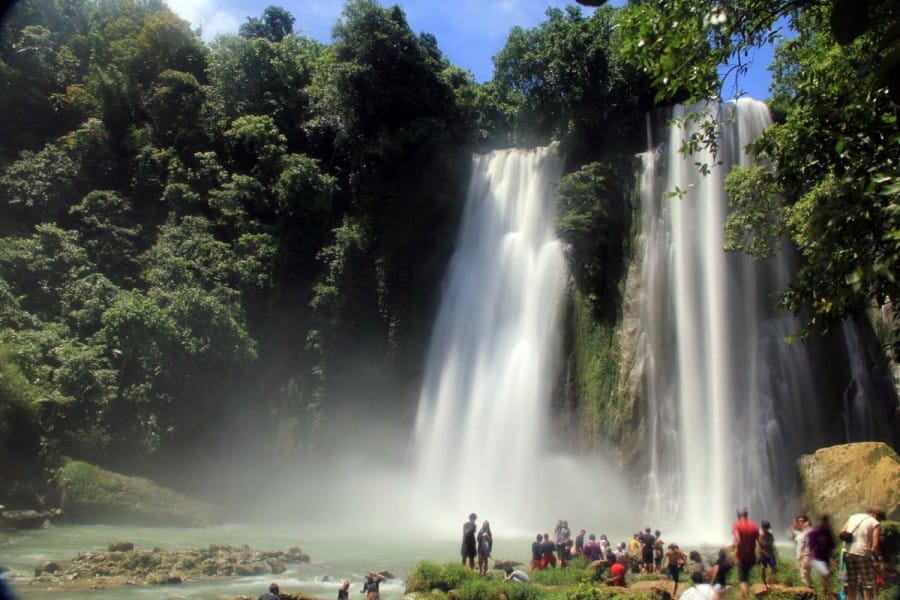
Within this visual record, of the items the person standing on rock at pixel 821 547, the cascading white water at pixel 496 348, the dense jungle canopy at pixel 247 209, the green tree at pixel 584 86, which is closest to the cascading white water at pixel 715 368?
the dense jungle canopy at pixel 247 209

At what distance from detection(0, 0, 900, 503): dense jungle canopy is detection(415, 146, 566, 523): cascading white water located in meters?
1.11

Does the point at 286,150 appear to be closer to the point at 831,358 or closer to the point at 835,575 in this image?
the point at 831,358

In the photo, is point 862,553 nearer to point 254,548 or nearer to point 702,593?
point 702,593

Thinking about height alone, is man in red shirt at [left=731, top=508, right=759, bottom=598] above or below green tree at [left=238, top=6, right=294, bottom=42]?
below

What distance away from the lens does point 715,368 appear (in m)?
20.2

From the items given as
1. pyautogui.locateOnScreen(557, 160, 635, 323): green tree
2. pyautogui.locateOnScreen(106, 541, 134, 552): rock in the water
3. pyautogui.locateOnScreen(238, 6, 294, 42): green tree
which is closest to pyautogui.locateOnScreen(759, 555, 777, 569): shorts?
pyautogui.locateOnScreen(106, 541, 134, 552): rock in the water

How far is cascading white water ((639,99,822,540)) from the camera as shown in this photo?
18953mm

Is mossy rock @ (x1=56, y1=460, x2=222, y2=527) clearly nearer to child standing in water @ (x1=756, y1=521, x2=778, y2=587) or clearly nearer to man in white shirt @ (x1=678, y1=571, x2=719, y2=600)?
child standing in water @ (x1=756, y1=521, x2=778, y2=587)

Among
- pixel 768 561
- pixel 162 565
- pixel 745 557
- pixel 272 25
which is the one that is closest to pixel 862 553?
pixel 745 557

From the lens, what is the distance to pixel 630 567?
540 inches

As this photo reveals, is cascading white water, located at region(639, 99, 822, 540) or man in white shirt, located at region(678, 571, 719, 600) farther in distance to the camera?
cascading white water, located at region(639, 99, 822, 540)

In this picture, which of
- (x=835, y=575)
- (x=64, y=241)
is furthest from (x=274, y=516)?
(x=835, y=575)

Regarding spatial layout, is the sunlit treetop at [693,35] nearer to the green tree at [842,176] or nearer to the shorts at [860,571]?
the green tree at [842,176]

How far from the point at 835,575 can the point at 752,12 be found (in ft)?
26.3
